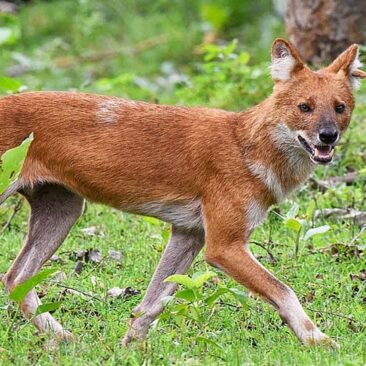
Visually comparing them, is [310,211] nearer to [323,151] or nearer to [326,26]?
[323,151]

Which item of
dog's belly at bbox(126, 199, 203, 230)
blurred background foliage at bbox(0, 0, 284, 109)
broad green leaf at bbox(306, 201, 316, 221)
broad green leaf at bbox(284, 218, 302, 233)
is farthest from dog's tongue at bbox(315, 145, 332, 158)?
blurred background foliage at bbox(0, 0, 284, 109)

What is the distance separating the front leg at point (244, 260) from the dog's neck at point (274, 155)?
191 mm

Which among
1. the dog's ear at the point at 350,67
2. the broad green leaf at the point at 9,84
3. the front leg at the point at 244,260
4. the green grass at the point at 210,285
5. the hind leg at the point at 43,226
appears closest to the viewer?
the green grass at the point at 210,285

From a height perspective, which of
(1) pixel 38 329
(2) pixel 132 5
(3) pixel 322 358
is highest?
(3) pixel 322 358

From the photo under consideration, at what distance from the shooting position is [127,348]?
5.96 m

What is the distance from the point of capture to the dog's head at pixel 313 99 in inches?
249

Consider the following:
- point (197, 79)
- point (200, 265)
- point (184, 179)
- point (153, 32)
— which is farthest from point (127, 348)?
point (153, 32)

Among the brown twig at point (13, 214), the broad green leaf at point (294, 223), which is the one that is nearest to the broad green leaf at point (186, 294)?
the broad green leaf at point (294, 223)

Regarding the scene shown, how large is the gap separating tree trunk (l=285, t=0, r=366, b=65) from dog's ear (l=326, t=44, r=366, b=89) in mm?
4471

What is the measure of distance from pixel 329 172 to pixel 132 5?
795 cm

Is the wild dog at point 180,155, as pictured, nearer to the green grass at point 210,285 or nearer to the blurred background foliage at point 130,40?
the green grass at point 210,285

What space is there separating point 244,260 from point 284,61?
4.03ft

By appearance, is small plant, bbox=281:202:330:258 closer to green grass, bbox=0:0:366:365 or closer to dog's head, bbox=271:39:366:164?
green grass, bbox=0:0:366:365

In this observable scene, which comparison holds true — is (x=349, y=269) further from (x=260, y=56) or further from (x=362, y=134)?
(x=260, y=56)
